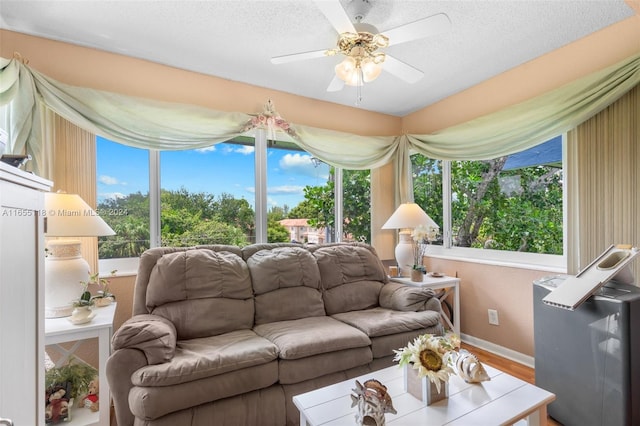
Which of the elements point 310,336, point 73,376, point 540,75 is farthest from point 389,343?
point 540,75

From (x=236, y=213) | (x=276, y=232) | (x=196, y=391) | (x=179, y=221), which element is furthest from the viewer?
(x=276, y=232)

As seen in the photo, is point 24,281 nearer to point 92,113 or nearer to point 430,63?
point 92,113

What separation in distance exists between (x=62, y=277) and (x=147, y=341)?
774 millimetres

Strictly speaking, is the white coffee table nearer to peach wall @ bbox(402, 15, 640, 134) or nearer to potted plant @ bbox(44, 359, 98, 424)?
potted plant @ bbox(44, 359, 98, 424)

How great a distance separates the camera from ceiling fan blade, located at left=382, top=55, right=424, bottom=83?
2.00 meters

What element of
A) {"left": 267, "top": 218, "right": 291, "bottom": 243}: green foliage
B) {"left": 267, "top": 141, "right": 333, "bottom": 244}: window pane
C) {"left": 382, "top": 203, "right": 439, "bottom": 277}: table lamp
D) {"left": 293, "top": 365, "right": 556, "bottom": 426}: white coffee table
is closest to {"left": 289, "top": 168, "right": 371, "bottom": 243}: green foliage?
{"left": 267, "top": 141, "right": 333, "bottom": 244}: window pane

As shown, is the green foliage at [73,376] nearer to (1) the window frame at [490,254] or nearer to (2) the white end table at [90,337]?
(2) the white end table at [90,337]

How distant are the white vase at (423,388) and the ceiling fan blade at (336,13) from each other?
1715 millimetres

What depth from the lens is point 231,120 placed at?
278 cm

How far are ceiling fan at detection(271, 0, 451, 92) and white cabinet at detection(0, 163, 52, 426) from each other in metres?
1.38

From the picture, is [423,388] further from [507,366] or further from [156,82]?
[156,82]

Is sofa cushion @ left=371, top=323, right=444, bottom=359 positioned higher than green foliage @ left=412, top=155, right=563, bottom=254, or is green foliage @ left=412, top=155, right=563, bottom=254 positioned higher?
green foliage @ left=412, top=155, right=563, bottom=254

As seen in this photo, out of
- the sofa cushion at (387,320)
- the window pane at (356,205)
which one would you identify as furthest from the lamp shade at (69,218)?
the window pane at (356,205)

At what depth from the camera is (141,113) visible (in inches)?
95.1
